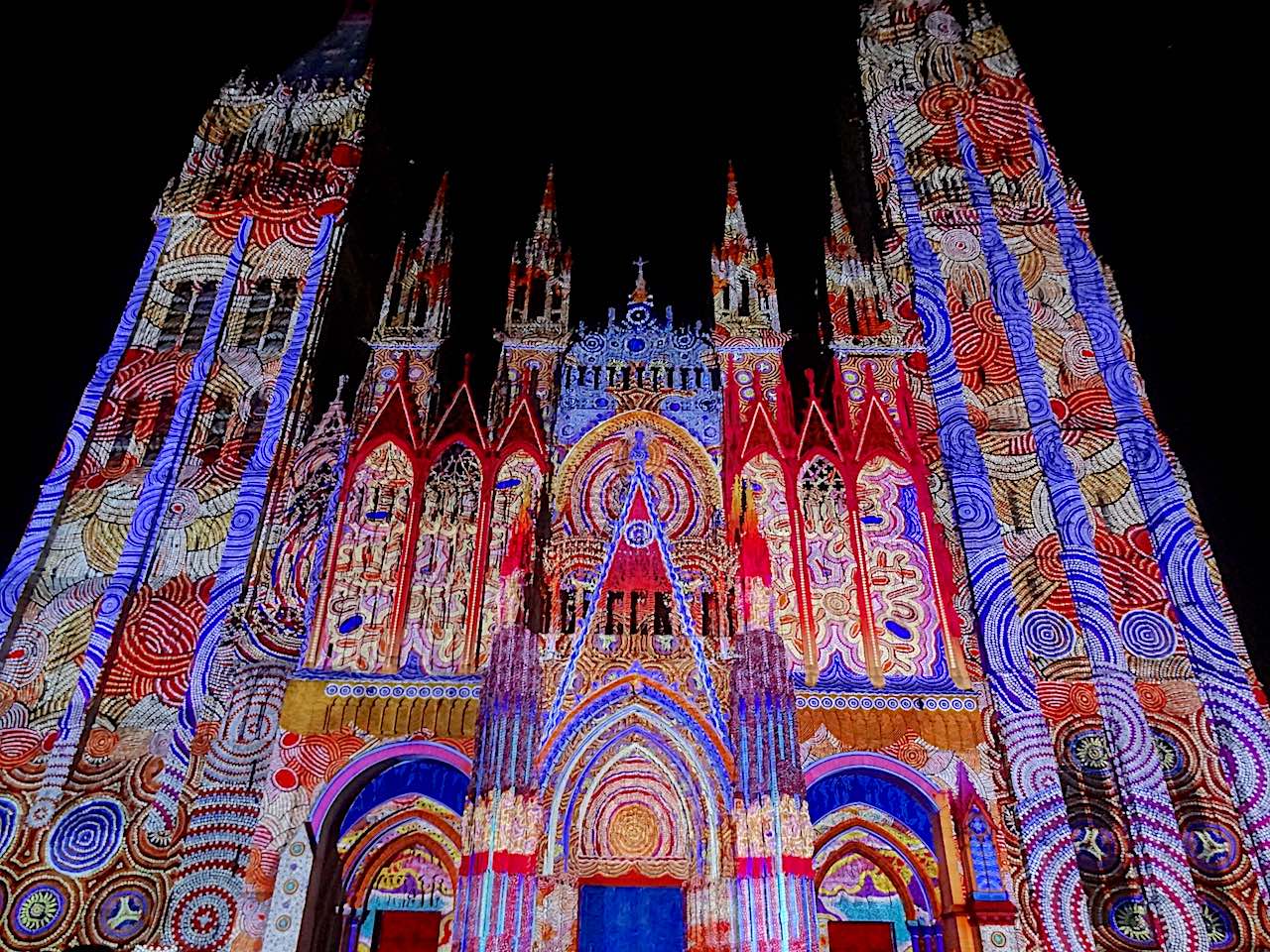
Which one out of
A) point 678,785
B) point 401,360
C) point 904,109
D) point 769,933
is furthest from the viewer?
point 904,109

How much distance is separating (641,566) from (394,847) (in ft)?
17.2

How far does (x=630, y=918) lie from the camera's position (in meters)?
12.2

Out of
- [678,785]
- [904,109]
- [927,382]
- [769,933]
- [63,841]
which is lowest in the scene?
[769,933]

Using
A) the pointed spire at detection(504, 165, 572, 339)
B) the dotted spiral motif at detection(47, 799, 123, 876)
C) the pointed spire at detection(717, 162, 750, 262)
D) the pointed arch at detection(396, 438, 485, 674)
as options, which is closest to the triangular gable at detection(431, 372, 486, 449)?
the pointed arch at detection(396, 438, 485, 674)

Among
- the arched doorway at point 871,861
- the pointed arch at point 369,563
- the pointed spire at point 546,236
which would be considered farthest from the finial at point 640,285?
the arched doorway at point 871,861

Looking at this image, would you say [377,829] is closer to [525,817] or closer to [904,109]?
[525,817]

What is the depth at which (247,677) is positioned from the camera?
42.1ft

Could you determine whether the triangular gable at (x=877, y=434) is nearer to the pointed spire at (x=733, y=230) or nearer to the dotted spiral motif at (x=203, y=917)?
the pointed spire at (x=733, y=230)

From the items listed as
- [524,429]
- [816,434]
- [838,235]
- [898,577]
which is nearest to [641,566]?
[524,429]

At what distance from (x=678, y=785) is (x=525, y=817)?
7.43 ft

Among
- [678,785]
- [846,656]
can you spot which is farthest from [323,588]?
[846,656]

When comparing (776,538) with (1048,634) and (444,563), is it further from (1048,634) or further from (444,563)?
(444,563)

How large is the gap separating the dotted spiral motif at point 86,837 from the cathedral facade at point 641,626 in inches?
2.1

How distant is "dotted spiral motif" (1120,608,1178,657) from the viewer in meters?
12.2
